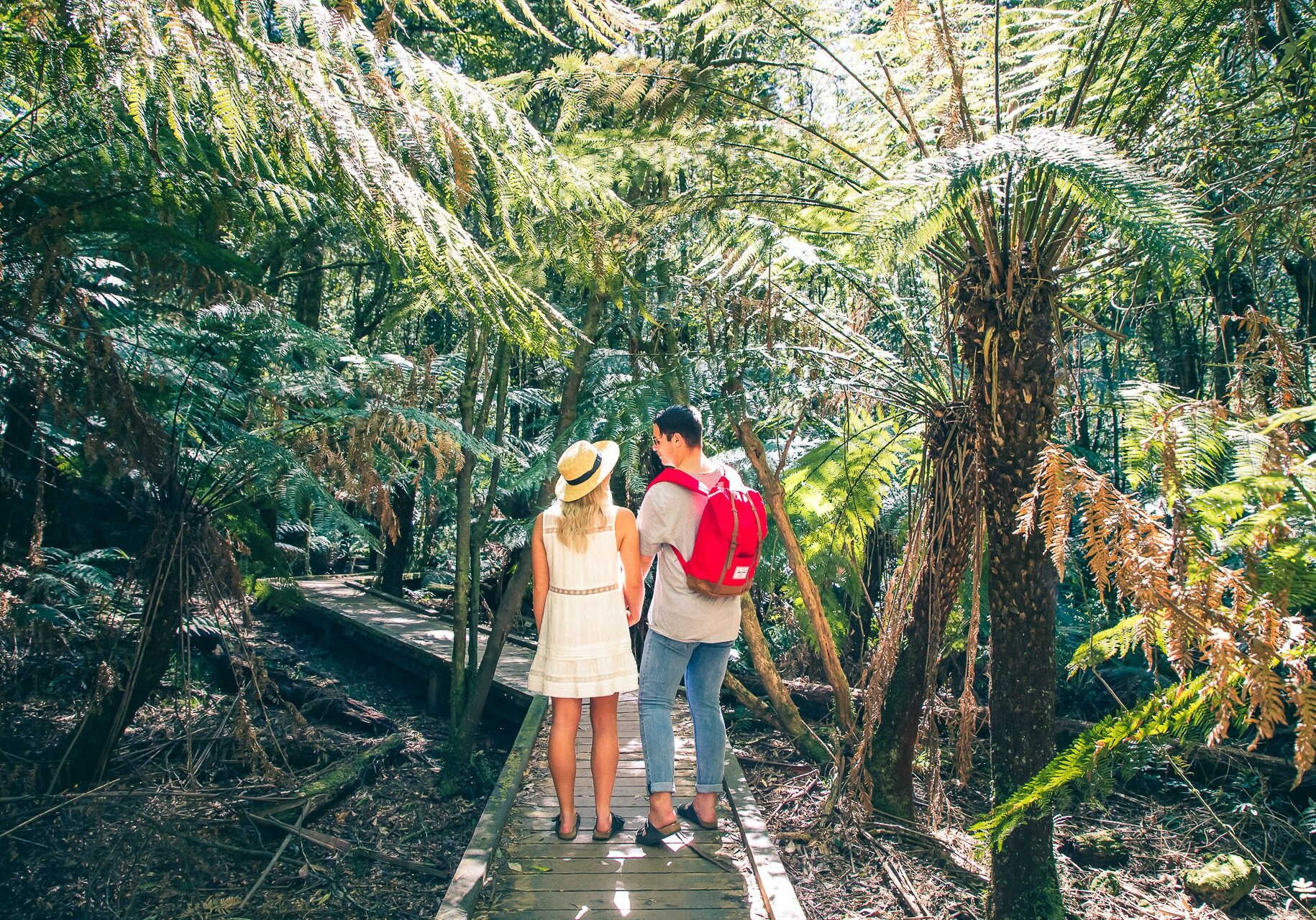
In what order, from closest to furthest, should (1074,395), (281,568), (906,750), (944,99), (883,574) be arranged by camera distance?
(944,99), (1074,395), (906,750), (883,574), (281,568)

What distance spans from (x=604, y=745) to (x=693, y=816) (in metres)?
0.75

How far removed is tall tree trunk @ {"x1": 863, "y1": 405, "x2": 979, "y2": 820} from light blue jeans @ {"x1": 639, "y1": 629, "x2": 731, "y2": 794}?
911 millimetres

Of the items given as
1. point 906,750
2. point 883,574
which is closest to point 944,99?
point 906,750

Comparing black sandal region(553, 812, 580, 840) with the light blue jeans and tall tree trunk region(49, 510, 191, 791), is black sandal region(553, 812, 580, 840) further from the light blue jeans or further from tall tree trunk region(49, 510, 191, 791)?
tall tree trunk region(49, 510, 191, 791)

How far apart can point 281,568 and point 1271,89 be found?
25.2 feet

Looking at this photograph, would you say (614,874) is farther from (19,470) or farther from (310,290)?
(310,290)

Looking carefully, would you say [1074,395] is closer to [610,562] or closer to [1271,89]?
[1271,89]

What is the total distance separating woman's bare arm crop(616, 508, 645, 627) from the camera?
148 inches

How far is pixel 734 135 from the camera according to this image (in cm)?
427

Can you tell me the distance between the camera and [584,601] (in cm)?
372

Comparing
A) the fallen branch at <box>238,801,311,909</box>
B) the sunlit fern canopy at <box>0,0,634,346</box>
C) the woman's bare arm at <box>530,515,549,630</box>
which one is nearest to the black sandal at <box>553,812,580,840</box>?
the woman's bare arm at <box>530,515,549,630</box>

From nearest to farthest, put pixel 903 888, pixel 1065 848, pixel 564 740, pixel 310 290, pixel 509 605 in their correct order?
1. pixel 564 740
2. pixel 903 888
3. pixel 1065 848
4. pixel 509 605
5. pixel 310 290

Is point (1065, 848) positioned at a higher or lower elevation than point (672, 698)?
lower

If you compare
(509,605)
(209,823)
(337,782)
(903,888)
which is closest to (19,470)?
(209,823)
